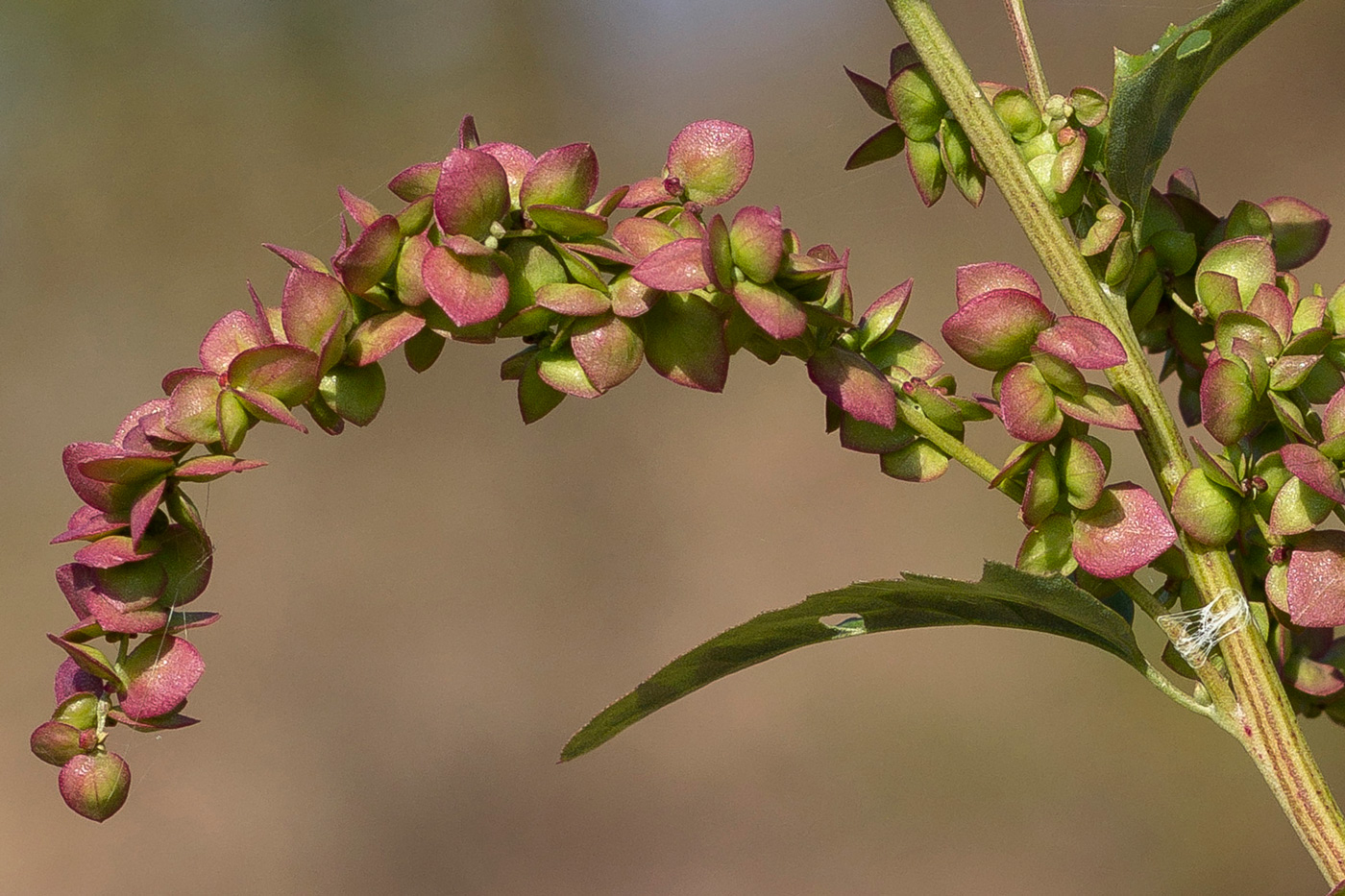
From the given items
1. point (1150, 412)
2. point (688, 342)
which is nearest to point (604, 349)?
point (688, 342)

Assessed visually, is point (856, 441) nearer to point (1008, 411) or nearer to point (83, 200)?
point (1008, 411)

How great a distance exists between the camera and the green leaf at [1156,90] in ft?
0.80

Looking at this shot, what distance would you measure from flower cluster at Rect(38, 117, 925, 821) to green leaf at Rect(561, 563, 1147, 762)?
40mm

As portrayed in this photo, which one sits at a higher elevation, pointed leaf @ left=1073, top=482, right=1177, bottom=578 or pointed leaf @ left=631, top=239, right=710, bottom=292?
pointed leaf @ left=631, top=239, right=710, bottom=292

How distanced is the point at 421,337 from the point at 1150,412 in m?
0.16

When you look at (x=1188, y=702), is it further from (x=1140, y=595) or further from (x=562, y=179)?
(x=562, y=179)

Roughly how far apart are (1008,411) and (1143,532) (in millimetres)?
42

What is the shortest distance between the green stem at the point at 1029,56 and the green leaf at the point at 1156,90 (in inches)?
0.7

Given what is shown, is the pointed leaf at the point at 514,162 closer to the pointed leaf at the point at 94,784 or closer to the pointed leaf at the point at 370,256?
the pointed leaf at the point at 370,256

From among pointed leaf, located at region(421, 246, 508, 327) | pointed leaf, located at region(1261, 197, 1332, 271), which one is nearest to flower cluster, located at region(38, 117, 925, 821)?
pointed leaf, located at region(421, 246, 508, 327)

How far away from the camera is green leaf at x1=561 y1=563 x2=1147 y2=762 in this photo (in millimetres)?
237

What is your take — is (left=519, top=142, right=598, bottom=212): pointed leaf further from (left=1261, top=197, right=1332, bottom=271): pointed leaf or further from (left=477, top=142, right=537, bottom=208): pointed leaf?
(left=1261, top=197, right=1332, bottom=271): pointed leaf

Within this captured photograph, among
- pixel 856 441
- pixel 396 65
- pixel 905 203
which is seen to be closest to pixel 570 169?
pixel 856 441

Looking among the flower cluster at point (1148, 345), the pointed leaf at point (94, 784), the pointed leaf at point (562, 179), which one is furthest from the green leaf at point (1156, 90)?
the pointed leaf at point (94, 784)
